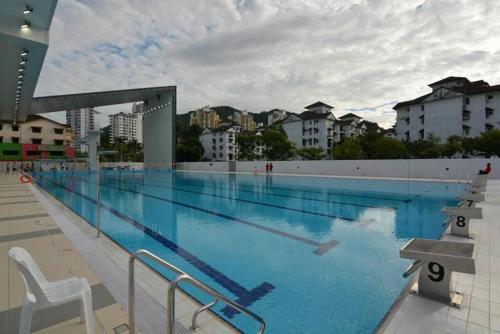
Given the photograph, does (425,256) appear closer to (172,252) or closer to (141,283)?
(141,283)

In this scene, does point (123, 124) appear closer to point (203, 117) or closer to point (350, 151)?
point (203, 117)

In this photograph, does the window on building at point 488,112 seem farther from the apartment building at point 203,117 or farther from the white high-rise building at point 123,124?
the white high-rise building at point 123,124

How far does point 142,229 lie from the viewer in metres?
6.67

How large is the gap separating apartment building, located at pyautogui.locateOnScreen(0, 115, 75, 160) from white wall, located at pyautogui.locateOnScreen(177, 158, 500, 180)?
35.6 m

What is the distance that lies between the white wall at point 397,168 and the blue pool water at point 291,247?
945 centimetres

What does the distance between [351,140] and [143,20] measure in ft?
90.0

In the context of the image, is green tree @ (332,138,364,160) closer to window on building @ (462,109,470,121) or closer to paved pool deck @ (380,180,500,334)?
window on building @ (462,109,470,121)

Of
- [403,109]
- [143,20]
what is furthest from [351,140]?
[143,20]

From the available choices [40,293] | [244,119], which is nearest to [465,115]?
[40,293]

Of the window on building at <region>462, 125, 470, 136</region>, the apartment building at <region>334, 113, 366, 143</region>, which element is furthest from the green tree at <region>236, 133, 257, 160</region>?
the window on building at <region>462, 125, 470, 136</region>

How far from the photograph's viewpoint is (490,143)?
2531 cm

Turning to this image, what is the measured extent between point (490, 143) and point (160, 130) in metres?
36.4

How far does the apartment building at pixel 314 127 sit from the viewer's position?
4981cm

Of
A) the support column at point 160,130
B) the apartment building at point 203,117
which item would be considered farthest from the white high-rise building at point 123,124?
the support column at point 160,130
